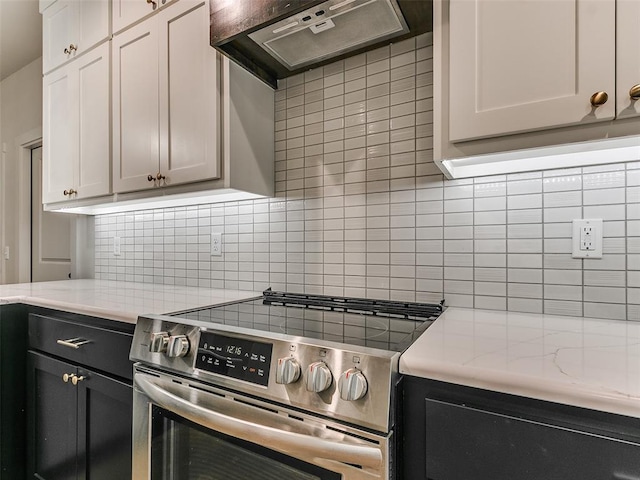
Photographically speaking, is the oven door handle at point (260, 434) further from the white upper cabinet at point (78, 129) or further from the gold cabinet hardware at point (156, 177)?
the white upper cabinet at point (78, 129)

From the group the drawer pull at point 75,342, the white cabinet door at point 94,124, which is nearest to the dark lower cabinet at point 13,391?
the drawer pull at point 75,342

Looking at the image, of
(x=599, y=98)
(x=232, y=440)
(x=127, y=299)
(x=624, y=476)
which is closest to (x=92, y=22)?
(x=127, y=299)

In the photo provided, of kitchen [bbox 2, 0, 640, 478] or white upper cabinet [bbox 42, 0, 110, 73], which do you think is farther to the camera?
white upper cabinet [bbox 42, 0, 110, 73]

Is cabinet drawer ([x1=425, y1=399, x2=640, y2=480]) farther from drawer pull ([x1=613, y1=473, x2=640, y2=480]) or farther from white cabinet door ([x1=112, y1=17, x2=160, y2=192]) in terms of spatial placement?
white cabinet door ([x1=112, y1=17, x2=160, y2=192])

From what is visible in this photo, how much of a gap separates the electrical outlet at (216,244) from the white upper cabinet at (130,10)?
1.05m

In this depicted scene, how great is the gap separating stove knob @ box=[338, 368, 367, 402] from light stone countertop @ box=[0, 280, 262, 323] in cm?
75

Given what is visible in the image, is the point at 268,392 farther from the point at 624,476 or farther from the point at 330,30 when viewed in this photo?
the point at 330,30

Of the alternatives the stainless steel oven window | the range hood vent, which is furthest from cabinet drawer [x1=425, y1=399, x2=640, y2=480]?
the range hood vent

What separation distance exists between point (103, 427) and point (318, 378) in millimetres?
978

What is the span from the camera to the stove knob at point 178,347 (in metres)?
0.98

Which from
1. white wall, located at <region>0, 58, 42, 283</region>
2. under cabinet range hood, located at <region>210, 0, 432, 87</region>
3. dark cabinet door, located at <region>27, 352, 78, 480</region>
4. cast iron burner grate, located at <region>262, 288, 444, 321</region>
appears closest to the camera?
under cabinet range hood, located at <region>210, 0, 432, 87</region>

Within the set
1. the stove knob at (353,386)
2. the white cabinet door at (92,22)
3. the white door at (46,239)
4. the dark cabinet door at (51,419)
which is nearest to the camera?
the stove knob at (353,386)

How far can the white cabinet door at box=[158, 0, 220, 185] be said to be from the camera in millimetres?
1398

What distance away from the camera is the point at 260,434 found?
2.72 feet
